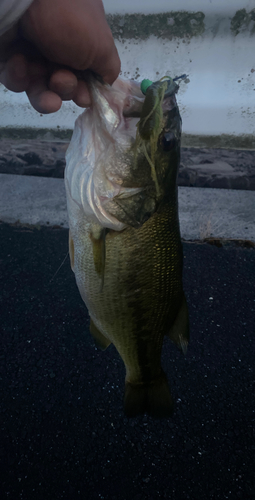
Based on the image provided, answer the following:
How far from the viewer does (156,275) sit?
3.96 ft

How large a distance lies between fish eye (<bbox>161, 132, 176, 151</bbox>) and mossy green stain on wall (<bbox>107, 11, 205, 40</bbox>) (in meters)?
2.65

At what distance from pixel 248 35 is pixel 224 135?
3.08ft

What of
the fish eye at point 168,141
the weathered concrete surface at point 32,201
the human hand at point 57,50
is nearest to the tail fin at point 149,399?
the fish eye at point 168,141

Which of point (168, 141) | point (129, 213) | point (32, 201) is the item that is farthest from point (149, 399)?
point (32, 201)

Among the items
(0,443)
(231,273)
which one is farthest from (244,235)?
(0,443)

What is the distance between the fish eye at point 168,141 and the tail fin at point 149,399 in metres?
1.00

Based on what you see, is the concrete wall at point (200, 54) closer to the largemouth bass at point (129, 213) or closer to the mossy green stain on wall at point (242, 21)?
the mossy green stain on wall at point (242, 21)

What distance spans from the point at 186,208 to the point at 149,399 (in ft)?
8.14

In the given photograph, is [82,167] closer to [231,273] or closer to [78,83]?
[78,83]

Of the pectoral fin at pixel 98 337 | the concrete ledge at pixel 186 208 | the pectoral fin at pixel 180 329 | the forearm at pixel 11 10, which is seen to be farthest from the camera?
the concrete ledge at pixel 186 208

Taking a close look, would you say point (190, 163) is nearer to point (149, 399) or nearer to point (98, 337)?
point (98, 337)

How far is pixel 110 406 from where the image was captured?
1.99 m

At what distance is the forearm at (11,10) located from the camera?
0.65 metres

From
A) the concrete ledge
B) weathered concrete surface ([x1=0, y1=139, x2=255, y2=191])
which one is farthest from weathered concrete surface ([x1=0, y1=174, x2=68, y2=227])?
weathered concrete surface ([x1=0, y1=139, x2=255, y2=191])
